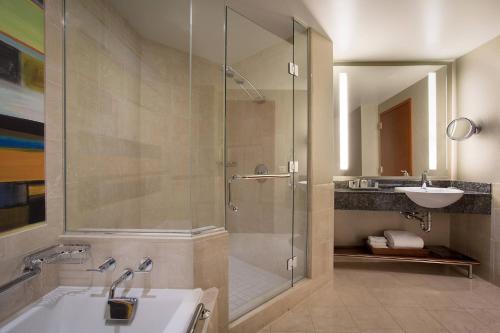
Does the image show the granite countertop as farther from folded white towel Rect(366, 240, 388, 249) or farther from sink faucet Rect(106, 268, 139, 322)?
sink faucet Rect(106, 268, 139, 322)

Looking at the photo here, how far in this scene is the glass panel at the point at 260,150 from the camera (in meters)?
2.18

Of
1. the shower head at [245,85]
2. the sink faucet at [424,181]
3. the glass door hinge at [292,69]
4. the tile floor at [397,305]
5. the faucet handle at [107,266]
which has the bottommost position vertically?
the tile floor at [397,305]

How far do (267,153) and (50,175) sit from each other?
155 cm

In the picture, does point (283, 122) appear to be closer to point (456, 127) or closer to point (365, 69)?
point (365, 69)

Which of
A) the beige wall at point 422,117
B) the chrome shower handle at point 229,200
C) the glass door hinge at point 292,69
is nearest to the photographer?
the chrome shower handle at point 229,200

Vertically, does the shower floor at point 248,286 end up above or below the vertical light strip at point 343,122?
below

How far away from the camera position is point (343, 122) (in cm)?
294

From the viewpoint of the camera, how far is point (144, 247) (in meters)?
1.42

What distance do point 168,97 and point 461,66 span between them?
2.92 metres

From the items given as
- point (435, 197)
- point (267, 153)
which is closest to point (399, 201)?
point (435, 197)

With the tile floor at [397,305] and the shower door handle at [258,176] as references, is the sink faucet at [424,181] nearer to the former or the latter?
the tile floor at [397,305]

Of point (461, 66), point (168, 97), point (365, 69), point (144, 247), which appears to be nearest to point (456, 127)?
point (461, 66)

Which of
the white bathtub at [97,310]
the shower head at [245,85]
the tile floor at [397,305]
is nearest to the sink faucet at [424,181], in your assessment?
the tile floor at [397,305]

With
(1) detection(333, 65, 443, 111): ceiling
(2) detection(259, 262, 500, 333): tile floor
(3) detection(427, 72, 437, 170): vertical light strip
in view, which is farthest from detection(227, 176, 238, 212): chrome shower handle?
(3) detection(427, 72, 437, 170): vertical light strip
